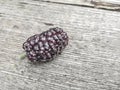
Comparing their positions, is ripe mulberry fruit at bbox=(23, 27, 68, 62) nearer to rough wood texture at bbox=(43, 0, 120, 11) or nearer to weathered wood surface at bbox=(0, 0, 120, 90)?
weathered wood surface at bbox=(0, 0, 120, 90)

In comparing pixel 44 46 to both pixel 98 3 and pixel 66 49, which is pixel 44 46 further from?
pixel 98 3

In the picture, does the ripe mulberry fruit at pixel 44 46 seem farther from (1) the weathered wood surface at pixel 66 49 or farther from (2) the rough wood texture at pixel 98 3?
(2) the rough wood texture at pixel 98 3

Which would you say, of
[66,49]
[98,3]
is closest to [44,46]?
[66,49]

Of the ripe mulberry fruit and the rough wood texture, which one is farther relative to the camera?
the rough wood texture

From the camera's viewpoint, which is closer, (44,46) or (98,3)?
(44,46)

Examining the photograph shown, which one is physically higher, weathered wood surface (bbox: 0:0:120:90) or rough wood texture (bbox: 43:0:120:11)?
rough wood texture (bbox: 43:0:120:11)

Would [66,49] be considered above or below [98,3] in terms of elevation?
below

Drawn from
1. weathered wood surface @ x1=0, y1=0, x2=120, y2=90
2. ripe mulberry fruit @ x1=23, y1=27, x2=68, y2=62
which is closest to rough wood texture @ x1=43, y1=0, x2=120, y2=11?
weathered wood surface @ x1=0, y1=0, x2=120, y2=90

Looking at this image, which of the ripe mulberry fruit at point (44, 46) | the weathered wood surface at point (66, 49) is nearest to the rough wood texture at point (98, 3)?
the weathered wood surface at point (66, 49)
